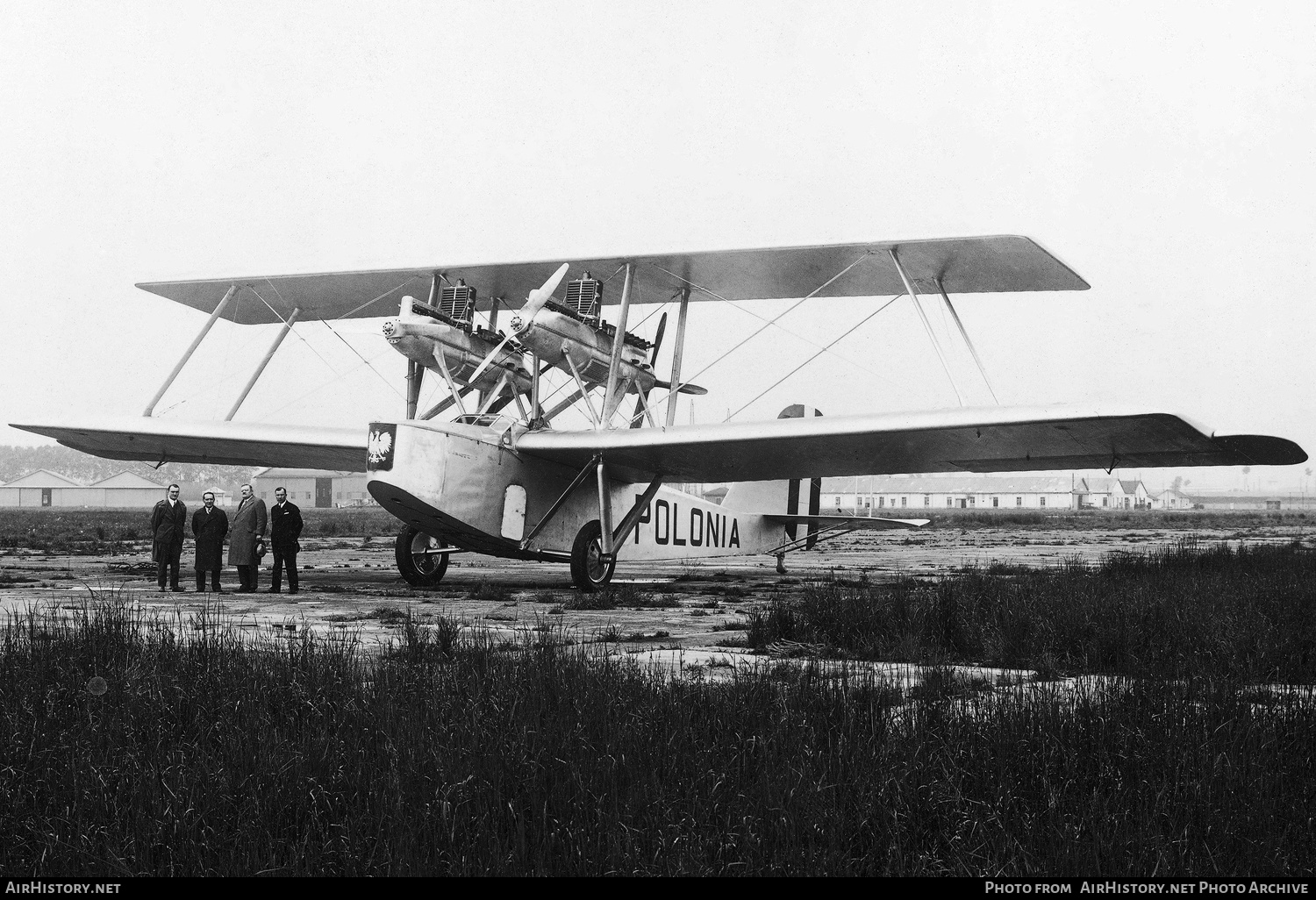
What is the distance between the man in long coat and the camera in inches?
542

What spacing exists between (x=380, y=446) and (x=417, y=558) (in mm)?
2710

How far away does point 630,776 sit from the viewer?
12.8 ft

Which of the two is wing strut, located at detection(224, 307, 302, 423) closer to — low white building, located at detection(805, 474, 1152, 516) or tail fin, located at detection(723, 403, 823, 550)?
tail fin, located at detection(723, 403, 823, 550)

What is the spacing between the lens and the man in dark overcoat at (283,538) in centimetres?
1360

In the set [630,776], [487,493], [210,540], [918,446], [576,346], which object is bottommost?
[630,776]

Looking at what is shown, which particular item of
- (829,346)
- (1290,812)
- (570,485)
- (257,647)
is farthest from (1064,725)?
(570,485)

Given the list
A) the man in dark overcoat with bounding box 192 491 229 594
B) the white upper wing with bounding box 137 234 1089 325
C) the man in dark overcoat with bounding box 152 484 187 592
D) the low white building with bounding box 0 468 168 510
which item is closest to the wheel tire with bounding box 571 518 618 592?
the white upper wing with bounding box 137 234 1089 325

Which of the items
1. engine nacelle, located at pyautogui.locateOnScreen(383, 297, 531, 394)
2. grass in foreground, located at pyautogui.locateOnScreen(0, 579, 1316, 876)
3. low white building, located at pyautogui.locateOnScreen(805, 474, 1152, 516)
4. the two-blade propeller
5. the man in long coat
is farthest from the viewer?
low white building, located at pyautogui.locateOnScreen(805, 474, 1152, 516)

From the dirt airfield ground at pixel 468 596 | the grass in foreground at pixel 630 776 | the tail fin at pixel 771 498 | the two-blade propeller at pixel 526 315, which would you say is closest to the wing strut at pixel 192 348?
the dirt airfield ground at pixel 468 596

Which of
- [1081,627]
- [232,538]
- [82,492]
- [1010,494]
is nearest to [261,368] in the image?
[232,538]

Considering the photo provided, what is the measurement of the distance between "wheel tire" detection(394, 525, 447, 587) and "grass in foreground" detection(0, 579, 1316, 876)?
9960mm

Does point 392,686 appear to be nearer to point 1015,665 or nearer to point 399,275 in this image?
point 1015,665

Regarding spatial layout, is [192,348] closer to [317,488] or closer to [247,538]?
[247,538]

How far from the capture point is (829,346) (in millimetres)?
14734
